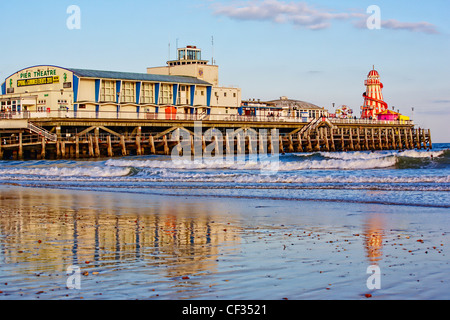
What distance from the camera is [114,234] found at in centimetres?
1242

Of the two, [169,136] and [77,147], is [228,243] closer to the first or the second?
[77,147]

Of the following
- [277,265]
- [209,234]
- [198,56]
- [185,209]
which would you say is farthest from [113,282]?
[198,56]

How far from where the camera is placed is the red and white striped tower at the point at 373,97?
102 m

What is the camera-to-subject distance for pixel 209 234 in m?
12.4

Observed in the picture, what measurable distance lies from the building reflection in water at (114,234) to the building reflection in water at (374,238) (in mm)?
2308

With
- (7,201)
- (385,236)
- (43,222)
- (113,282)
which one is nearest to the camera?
(113,282)

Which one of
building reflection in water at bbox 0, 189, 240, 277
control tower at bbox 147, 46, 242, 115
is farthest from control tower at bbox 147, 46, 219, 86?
building reflection in water at bbox 0, 189, 240, 277

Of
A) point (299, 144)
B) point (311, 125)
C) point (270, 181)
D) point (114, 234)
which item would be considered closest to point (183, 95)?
point (299, 144)

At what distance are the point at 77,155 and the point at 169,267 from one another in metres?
41.1

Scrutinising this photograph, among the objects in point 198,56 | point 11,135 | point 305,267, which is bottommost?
point 305,267

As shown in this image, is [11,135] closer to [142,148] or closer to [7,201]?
[142,148]

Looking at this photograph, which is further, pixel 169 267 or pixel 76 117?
pixel 76 117

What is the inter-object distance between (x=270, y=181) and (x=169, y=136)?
3081 cm

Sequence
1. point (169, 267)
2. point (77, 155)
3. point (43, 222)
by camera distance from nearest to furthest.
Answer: point (169, 267) → point (43, 222) → point (77, 155)
